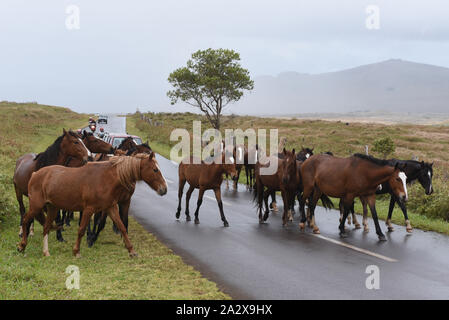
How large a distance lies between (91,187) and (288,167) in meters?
5.72

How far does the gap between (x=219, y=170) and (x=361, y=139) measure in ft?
122

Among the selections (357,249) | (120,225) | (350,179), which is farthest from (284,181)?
(120,225)

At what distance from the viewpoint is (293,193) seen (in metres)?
13.4

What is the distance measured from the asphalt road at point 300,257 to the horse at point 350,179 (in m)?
0.97

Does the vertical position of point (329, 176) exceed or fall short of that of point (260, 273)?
it exceeds it

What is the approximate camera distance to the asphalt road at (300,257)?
7.50m

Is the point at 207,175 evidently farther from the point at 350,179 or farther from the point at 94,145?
the point at 350,179

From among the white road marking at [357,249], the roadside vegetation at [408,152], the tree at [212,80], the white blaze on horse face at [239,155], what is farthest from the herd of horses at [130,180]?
the tree at [212,80]

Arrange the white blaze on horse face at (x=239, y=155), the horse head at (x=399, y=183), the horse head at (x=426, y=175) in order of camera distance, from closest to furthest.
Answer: the horse head at (x=399, y=183), the horse head at (x=426, y=175), the white blaze on horse face at (x=239, y=155)

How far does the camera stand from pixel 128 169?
9086mm

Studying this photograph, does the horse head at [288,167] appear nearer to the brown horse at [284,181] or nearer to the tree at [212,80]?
the brown horse at [284,181]
